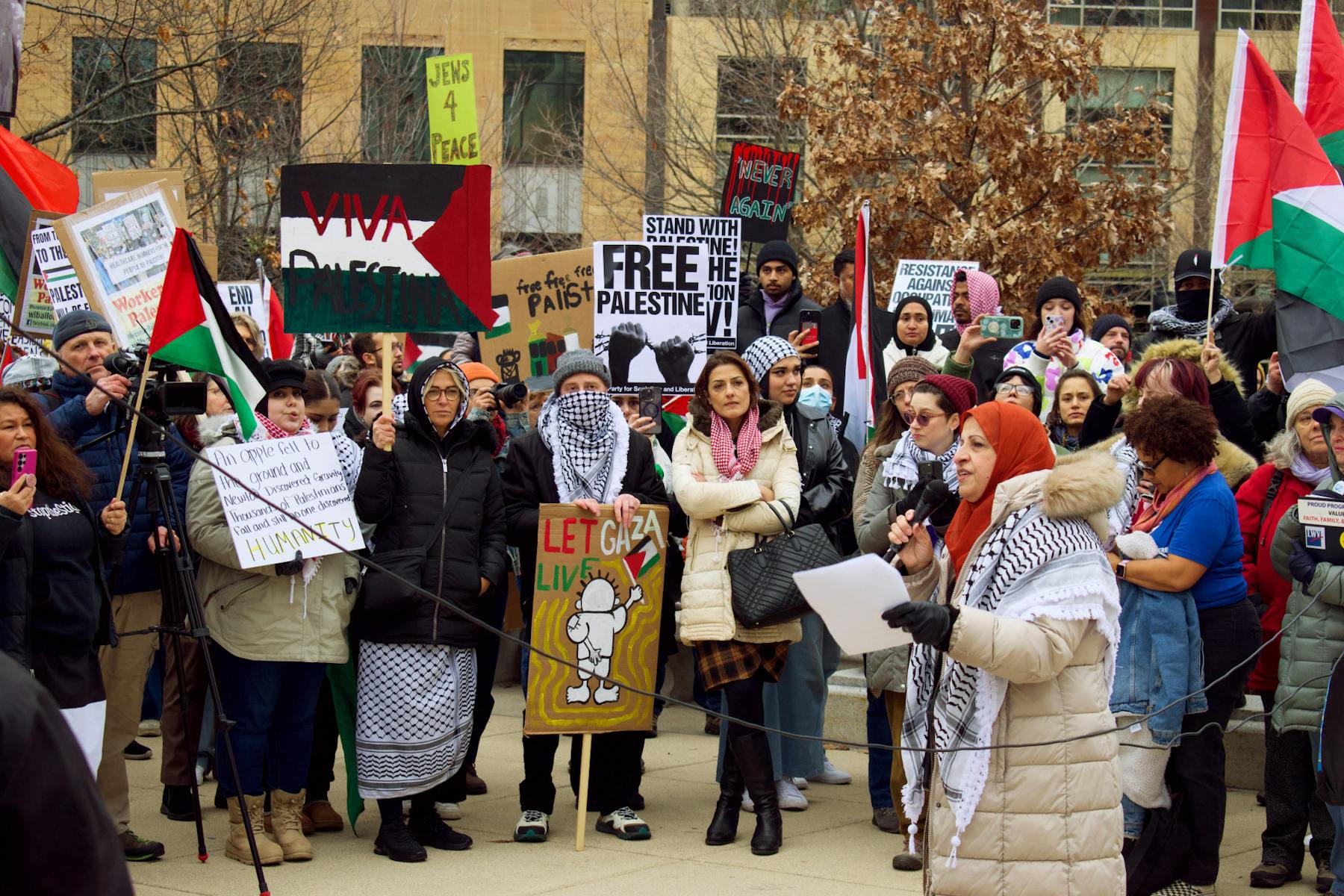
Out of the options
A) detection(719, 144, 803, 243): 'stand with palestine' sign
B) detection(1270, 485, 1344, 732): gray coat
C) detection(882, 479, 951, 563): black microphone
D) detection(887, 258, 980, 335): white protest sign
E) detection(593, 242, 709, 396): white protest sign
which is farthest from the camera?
detection(887, 258, 980, 335): white protest sign

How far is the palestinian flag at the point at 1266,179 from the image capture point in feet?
27.3

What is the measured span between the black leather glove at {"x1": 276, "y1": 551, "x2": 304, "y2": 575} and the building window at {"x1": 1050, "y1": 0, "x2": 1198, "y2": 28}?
19.1 metres

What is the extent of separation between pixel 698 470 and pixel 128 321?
2688 millimetres

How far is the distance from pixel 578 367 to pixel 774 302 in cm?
270

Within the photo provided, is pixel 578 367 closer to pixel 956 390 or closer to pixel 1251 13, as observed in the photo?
pixel 956 390

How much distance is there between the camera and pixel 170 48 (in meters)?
19.1

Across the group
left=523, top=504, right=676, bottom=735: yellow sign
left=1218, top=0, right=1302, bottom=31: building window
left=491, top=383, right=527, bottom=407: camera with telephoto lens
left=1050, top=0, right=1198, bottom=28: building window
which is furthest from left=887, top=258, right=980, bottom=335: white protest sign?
left=1218, top=0, right=1302, bottom=31: building window

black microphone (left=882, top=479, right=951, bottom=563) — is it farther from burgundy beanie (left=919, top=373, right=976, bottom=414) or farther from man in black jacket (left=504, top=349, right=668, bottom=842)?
man in black jacket (left=504, top=349, right=668, bottom=842)

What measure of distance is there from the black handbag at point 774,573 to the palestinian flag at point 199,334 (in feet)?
7.32

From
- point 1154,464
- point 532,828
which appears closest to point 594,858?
point 532,828

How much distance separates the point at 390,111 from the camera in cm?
2334

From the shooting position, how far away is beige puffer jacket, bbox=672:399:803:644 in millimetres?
7047

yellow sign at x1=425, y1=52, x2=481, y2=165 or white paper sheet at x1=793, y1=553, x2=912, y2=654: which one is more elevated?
yellow sign at x1=425, y1=52, x2=481, y2=165

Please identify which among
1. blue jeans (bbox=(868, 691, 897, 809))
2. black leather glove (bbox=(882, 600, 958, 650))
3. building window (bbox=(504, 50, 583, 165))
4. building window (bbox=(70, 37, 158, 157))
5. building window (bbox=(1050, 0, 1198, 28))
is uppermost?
building window (bbox=(1050, 0, 1198, 28))
